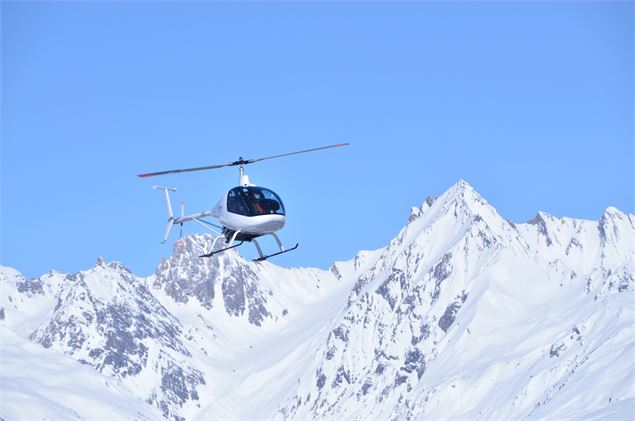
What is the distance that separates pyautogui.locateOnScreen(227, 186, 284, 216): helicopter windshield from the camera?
4651 inches

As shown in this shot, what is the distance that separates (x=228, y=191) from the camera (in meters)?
122

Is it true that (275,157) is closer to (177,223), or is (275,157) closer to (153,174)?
(153,174)

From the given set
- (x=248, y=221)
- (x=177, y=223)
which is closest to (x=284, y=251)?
(x=248, y=221)

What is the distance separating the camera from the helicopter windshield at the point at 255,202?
388 ft

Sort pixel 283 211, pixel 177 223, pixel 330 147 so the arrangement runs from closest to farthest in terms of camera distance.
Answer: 1. pixel 330 147
2. pixel 283 211
3. pixel 177 223

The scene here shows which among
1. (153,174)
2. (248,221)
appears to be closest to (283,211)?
(248,221)

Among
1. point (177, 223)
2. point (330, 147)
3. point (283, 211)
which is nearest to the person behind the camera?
point (330, 147)

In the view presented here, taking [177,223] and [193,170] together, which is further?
[177,223]

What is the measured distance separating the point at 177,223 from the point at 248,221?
57.5ft

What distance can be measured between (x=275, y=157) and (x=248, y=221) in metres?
6.52

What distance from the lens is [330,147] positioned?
4385 inches

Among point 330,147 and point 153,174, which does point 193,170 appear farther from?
point 330,147

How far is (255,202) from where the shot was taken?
389ft

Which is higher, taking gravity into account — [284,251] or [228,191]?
[228,191]
